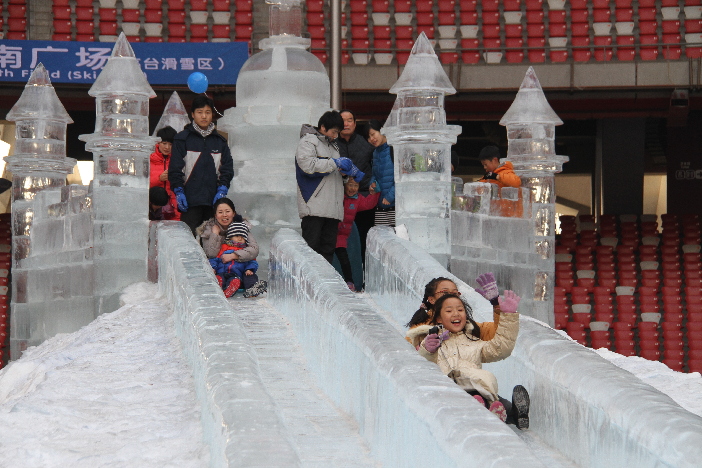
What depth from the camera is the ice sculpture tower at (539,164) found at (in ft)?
49.0

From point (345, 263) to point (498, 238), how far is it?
3.15m

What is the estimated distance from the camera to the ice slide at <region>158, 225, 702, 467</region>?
543 centimetres

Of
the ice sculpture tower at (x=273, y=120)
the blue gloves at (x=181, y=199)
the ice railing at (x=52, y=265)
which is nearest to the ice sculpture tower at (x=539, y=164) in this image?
the ice sculpture tower at (x=273, y=120)

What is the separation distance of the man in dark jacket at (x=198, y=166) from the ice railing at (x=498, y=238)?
2906 mm

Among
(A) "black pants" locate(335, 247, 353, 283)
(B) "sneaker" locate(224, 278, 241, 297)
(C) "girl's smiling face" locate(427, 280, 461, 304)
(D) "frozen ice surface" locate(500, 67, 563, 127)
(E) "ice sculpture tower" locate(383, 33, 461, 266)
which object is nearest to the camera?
(C) "girl's smiling face" locate(427, 280, 461, 304)

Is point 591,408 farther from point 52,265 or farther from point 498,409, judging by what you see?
point 52,265

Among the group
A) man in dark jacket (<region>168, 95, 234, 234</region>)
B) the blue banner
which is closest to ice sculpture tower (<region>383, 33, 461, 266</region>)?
man in dark jacket (<region>168, 95, 234, 234</region>)

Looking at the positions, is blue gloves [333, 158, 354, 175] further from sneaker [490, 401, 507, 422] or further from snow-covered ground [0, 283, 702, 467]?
sneaker [490, 401, 507, 422]

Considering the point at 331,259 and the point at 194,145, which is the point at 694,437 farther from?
the point at 194,145

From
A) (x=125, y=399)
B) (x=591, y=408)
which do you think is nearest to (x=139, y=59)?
(x=125, y=399)

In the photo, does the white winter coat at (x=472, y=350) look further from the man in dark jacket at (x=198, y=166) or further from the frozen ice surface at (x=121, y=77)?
the frozen ice surface at (x=121, y=77)

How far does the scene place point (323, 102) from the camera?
13.6 metres

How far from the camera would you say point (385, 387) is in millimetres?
6410

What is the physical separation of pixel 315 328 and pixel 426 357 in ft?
5.10
